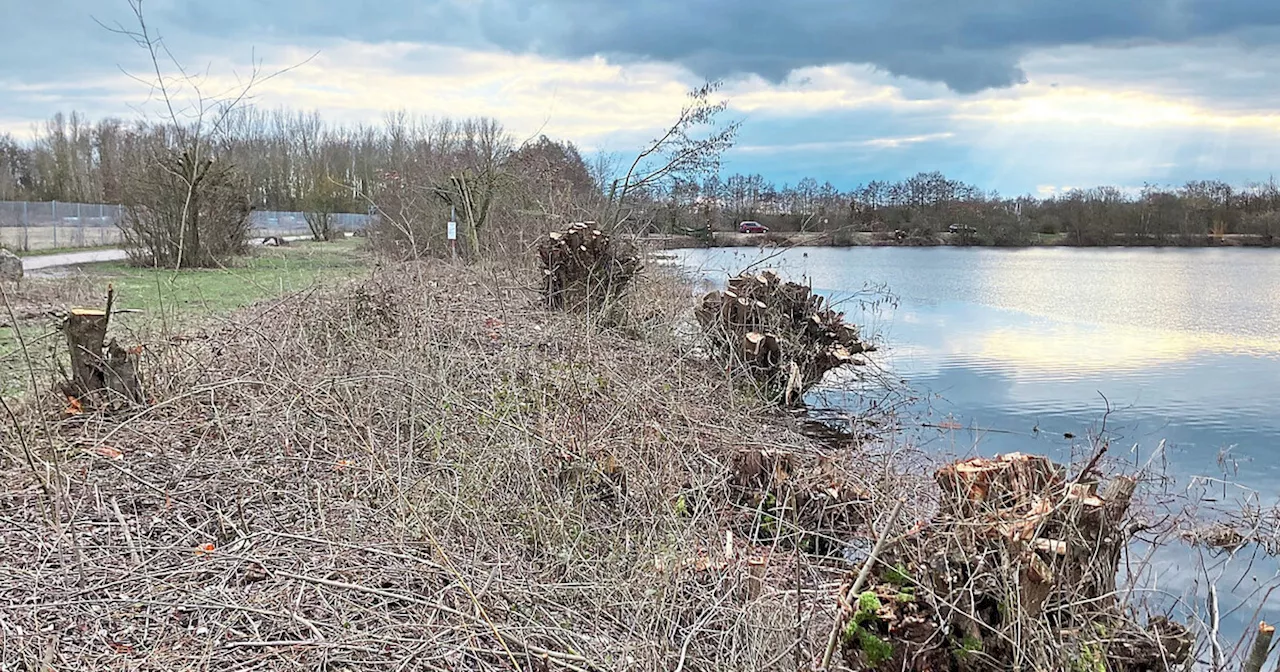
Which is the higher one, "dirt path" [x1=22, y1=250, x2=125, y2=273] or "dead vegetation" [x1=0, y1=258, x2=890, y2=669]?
"dirt path" [x1=22, y1=250, x2=125, y2=273]

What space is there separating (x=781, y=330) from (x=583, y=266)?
106 inches

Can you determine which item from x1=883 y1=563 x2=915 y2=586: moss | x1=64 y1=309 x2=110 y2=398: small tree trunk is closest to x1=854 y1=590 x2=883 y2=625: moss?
x1=883 y1=563 x2=915 y2=586: moss

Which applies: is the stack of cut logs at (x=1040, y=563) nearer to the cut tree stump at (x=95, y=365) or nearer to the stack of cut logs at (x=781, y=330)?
the cut tree stump at (x=95, y=365)

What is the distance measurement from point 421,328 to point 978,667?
17.7 feet

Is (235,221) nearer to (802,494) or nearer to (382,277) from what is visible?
(382,277)

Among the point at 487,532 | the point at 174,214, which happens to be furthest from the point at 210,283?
the point at 487,532

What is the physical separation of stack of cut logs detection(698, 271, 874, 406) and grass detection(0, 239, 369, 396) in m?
4.32

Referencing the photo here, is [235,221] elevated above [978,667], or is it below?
above

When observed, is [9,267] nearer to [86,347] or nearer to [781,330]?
[86,347]

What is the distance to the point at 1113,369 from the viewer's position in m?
12.9

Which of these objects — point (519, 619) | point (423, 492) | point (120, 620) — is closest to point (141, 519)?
point (120, 620)

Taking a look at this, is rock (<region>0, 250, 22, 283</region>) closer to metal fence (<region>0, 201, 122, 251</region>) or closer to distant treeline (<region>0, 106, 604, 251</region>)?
distant treeline (<region>0, 106, 604, 251</region>)

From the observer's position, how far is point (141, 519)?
4930 millimetres

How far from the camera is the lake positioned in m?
7.72
